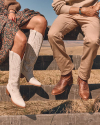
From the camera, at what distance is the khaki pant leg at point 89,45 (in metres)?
1.54

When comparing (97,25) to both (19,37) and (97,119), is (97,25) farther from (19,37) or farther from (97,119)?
(97,119)

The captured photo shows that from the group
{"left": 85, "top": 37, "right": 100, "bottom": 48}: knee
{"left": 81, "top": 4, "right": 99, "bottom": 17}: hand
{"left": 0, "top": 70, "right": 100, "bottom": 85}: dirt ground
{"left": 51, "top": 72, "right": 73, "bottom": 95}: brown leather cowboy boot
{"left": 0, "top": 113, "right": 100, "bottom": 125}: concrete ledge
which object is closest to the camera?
{"left": 0, "top": 113, "right": 100, "bottom": 125}: concrete ledge

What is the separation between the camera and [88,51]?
157 centimetres

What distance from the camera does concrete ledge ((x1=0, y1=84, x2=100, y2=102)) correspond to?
1628mm

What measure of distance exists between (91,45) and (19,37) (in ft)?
2.56

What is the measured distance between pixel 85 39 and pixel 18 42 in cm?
74

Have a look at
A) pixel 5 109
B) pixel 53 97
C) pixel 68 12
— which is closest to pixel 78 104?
pixel 53 97

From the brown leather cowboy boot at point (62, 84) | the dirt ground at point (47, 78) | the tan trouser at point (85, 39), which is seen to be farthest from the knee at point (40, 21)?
the dirt ground at point (47, 78)

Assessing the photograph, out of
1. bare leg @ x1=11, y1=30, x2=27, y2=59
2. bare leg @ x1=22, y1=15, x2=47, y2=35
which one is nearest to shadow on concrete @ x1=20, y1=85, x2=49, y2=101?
bare leg @ x1=11, y1=30, x2=27, y2=59

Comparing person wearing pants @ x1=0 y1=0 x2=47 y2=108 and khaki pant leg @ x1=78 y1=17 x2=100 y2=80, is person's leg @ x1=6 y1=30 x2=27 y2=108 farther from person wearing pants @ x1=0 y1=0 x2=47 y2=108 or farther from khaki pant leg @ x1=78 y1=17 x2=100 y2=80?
khaki pant leg @ x1=78 y1=17 x2=100 y2=80

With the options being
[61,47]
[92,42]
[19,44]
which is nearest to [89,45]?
[92,42]

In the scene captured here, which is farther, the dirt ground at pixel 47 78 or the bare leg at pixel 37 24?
the dirt ground at pixel 47 78

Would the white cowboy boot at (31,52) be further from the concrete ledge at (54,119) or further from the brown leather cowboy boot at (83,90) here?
the brown leather cowboy boot at (83,90)

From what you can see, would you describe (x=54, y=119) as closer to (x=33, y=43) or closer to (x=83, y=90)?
(x=83, y=90)
